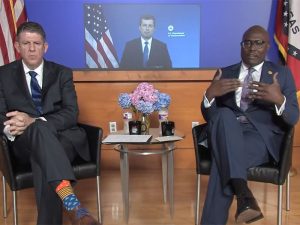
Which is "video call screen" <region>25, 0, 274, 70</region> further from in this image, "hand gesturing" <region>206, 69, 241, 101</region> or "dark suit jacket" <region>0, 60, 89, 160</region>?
"hand gesturing" <region>206, 69, 241, 101</region>

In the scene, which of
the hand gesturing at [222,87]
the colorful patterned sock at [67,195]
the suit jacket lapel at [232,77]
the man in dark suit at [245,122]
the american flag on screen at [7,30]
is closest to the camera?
the colorful patterned sock at [67,195]

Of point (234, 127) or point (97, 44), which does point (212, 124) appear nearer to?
point (234, 127)

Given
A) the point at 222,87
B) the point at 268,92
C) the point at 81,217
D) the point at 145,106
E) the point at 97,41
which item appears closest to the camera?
the point at 81,217

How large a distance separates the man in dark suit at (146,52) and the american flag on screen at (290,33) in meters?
1.12

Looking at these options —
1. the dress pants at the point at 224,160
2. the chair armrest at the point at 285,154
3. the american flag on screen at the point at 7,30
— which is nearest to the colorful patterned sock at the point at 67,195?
the dress pants at the point at 224,160

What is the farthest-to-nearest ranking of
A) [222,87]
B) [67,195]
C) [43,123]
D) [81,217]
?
[222,87] < [43,123] < [67,195] < [81,217]

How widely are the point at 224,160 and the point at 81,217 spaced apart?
34.1 inches

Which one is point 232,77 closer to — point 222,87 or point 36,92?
point 222,87

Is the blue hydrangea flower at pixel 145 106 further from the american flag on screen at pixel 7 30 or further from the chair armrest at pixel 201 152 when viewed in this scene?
the american flag on screen at pixel 7 30

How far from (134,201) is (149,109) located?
2.66 feet

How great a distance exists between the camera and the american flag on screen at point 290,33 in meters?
3.94

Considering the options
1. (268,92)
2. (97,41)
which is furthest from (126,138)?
(97,41)

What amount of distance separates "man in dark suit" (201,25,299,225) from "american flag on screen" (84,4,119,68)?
63.9 inches

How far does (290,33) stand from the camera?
3967mm
